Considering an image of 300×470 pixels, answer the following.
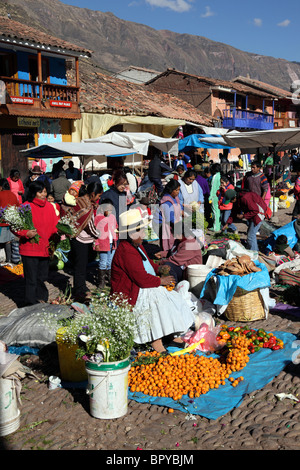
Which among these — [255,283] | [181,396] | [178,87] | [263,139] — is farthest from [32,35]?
[178,87]

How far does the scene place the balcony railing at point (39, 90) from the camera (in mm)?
16939

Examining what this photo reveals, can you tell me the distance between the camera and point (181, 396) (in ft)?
14.6

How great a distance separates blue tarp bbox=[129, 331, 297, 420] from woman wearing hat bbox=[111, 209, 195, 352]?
75 cm

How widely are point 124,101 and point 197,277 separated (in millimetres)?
17240

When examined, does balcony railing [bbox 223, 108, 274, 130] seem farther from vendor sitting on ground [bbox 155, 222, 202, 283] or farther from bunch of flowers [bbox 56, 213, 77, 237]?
bunch of flowers [bbox 56, 213, 77, 237]

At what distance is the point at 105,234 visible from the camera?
24.4ft

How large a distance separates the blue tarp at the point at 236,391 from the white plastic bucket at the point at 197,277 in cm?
178

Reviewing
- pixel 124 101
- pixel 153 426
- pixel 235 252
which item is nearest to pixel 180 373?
pixel 153 426

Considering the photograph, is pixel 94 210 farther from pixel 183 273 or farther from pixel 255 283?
pixel 255 283

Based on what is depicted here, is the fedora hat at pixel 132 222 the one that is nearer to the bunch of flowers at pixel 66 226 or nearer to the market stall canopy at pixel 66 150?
the bunch of flowers at pixel 66 226

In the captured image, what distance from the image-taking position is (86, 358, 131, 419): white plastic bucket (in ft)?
12.9

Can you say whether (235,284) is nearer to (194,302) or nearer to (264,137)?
(194,302)

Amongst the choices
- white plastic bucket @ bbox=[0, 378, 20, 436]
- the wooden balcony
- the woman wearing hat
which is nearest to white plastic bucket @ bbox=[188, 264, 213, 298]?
the woman wearing hat

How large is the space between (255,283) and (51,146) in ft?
22.2
